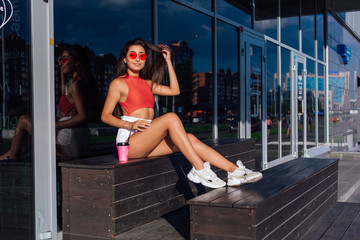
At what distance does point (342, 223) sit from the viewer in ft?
11.5

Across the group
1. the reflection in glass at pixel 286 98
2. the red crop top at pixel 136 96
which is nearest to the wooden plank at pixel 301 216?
the red crop top at pixel 136 96

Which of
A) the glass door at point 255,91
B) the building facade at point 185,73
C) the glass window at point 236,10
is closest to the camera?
the building facade at point 185,73

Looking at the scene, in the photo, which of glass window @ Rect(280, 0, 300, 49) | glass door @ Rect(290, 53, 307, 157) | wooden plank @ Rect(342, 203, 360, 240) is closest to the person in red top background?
wooden plank @ Rect(342, 203, 360, 240)

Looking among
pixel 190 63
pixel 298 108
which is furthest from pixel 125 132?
pixel 298 108

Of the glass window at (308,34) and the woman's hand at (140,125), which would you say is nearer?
the woman's hand at (140,125)

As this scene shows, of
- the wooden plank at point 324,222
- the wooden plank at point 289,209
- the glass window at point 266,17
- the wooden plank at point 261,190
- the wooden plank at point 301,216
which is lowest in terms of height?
the wooden plank at point 324,222

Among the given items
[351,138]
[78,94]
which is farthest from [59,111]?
[351,138]

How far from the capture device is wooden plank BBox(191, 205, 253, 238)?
8.02ft

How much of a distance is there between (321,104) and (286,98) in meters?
3.06

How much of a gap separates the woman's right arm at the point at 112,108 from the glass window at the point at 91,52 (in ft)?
1.10

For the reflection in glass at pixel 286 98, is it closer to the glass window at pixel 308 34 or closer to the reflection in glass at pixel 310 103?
the glass window at pixel 308 34

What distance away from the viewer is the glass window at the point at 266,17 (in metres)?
7.13

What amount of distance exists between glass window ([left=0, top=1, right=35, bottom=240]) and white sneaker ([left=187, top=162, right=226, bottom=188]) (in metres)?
1.04

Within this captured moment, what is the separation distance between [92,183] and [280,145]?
571 centimetres
